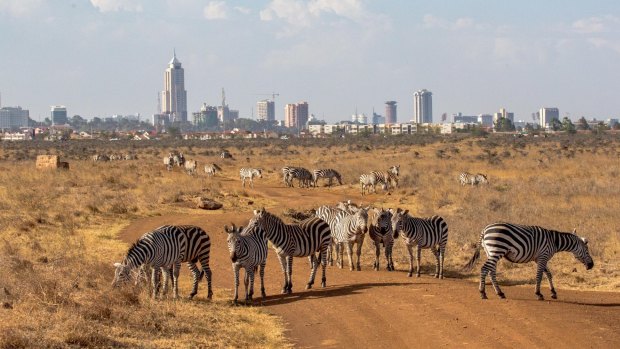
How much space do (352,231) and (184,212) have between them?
57.5 ft

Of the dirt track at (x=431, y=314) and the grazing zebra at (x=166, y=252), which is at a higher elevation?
the grazing zebra at (x=166, y=252)

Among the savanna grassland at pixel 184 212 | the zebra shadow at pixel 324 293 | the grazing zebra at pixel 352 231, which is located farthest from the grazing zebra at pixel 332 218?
the zebra shadow at pixel 324 293

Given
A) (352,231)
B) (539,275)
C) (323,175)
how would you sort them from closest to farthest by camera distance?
(539,275) → (352,231) → (323,175)

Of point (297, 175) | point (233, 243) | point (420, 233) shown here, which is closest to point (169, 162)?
point (297, 175)

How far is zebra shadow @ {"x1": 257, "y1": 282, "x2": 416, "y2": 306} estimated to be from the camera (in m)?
19.4

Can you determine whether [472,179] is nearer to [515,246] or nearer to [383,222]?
[383,222]

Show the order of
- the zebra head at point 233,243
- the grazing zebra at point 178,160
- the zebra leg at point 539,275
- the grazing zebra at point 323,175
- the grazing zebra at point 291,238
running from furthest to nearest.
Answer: the grazing zebra at point 178,160 → the grazing zebra at point 323,175 → the grazing zebra at point 291,238 → the zebra leg at point 539,275 → the zebra head at point 233,243

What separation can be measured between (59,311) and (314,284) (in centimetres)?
774

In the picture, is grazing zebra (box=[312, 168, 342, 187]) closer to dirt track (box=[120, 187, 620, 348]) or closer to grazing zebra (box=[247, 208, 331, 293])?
dirt track (box=[120, 187, 620, 348])

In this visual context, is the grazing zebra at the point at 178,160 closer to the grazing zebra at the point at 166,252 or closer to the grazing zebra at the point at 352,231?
the grazing zebra at the point at 352,231

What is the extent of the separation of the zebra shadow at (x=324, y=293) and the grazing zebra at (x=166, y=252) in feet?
5.04

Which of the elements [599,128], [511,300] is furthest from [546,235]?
[599,128]

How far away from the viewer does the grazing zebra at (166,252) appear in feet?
59.3

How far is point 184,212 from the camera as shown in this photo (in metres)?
39.8
